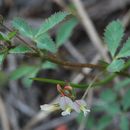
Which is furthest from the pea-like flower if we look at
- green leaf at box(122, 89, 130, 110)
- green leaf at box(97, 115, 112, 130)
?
green leaf at box(97, 115, 112, 130)

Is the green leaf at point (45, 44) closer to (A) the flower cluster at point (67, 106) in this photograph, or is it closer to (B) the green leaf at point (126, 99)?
(A) the flower cluster at point (67, 106)

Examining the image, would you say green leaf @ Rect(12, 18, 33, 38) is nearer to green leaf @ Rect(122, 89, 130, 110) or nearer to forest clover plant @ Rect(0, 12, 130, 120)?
forest clover plant @ Rect(0, 12, 130, 120)

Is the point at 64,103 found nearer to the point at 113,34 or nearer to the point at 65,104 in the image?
the point at 65,104

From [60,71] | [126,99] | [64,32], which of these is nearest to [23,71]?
[64,32]

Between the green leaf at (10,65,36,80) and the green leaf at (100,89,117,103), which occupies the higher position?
the green leaf at (10,65,36,80)

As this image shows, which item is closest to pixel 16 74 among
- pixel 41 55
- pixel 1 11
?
pixel 41 55

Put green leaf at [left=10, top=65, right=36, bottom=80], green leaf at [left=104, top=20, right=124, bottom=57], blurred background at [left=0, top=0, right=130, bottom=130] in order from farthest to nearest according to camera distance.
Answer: blurred background at [left=0, top=0, right=130, bottom=130] → green leaf at [left=10, top=65, right=36, bottom=80] → green leaf at [left=104, top=20, right=124, bottom=57]

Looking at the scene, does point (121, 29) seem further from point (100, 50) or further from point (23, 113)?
point (23, 113)
